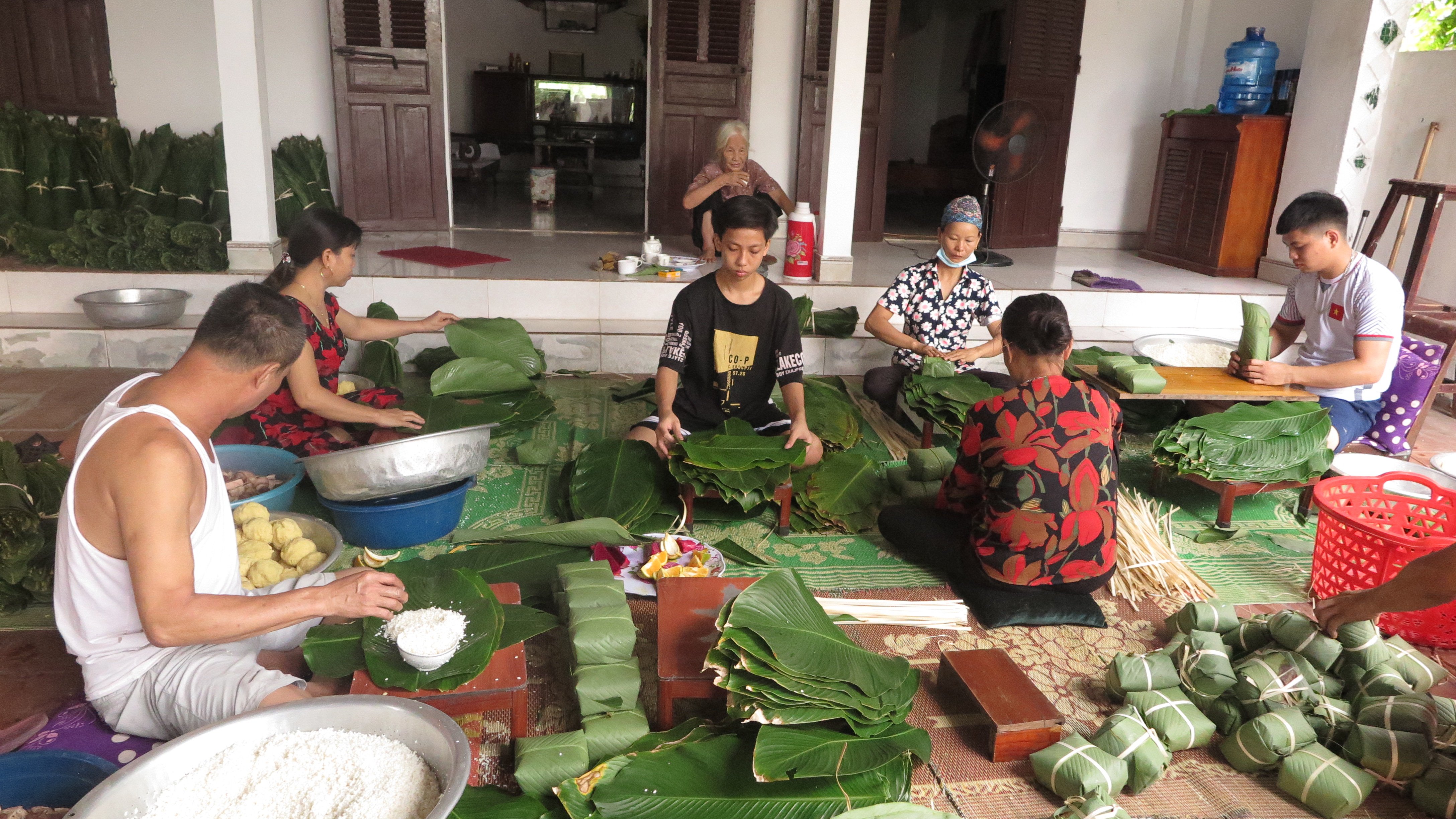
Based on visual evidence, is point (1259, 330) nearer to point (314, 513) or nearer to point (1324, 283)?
point (1324, 283)

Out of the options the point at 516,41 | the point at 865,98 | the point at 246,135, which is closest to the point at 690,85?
the point at 865,98

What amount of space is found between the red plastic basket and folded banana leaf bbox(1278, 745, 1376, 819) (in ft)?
2.01

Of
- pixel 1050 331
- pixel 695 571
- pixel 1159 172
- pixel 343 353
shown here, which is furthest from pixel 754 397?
pixel 1159 172

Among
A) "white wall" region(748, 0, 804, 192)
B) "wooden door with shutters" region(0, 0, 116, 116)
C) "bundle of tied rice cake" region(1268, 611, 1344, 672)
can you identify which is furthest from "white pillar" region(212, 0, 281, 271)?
"bundle of tied rice cake" region(1268, 611, 1344, 672)

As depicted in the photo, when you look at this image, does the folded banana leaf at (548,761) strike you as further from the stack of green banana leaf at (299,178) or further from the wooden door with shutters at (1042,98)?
the wooden door with shutters at (1042,98)

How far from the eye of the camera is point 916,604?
2809 mm

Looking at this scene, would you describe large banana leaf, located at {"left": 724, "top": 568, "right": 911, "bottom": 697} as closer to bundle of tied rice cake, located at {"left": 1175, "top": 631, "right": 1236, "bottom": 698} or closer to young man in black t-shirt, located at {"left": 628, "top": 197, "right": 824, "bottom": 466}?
bundle of tied rice cake, located at {"left": 1175, "top": 631, "right": 1236, "bottom": 698}

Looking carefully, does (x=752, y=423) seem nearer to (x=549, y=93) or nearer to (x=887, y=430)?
(x=887, y=430)

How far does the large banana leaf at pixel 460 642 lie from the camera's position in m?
1.92

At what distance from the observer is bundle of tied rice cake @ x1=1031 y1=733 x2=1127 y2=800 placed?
→ 2.01m

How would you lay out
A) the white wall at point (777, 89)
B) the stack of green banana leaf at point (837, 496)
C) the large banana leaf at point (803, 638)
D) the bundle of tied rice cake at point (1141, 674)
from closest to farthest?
the large banana leaf at point (803, 638) → the bundle of tied rice cake at point (1141, 674) → the stack of green banana leaf at point (837, 496) → the white wall at point (777, 89)

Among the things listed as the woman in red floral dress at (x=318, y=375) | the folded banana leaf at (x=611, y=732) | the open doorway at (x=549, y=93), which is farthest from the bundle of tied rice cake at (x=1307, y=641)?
the open doorway at (x=549, y=93)

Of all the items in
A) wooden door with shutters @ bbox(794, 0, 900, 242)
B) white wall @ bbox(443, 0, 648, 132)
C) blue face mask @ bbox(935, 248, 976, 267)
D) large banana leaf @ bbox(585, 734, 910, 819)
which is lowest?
large banana leaf @ bbox(585, 734, 910, 819)

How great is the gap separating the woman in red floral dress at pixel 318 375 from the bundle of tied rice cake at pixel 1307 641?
2.55 meters
